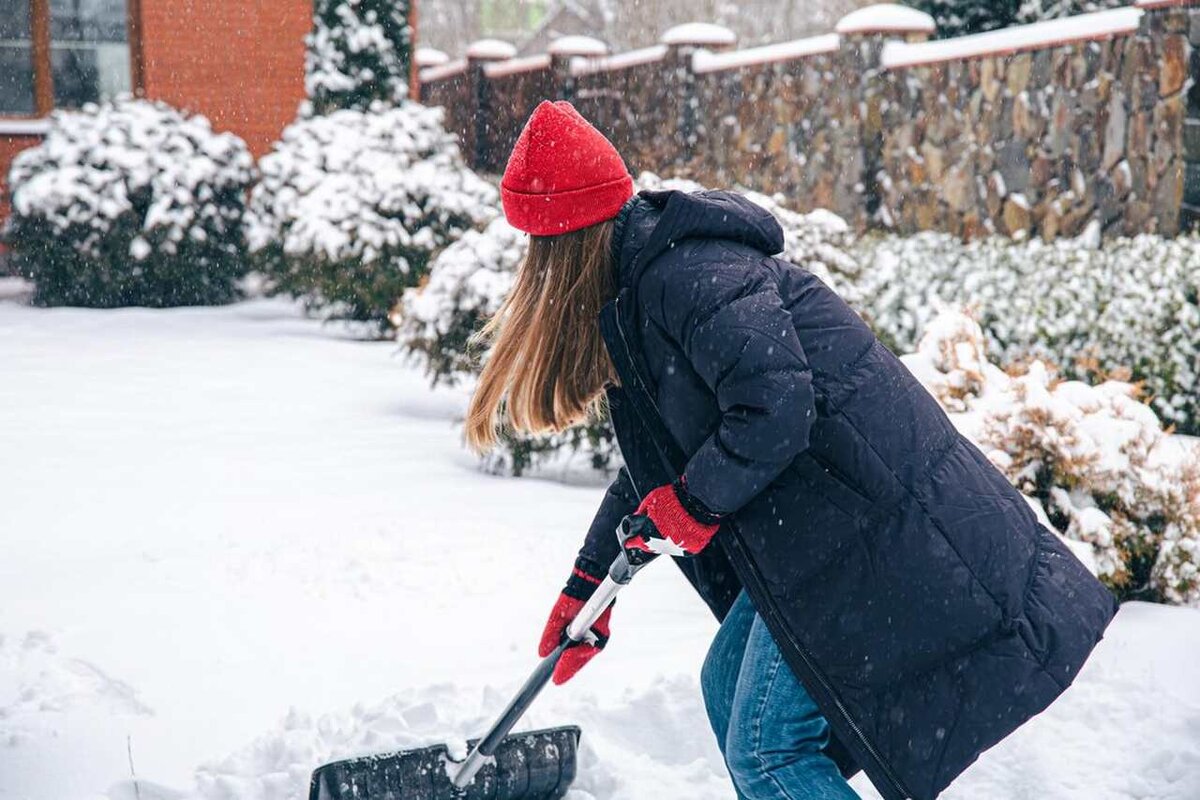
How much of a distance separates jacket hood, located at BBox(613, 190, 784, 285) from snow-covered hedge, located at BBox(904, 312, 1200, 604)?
2104 millimetres

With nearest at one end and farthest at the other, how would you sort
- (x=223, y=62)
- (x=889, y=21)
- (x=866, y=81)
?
(x=889, y=21) < (x=866, y=81) < (x=223, y=62)

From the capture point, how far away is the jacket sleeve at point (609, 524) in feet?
8.01

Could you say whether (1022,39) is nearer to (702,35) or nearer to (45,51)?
(702,35)

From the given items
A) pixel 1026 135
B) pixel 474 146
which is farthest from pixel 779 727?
pixel 474 146

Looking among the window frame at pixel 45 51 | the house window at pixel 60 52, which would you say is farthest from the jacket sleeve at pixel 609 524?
the house window at pixel 60 52

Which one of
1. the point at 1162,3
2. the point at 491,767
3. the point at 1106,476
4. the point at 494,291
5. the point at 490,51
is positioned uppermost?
the point at 1162,3

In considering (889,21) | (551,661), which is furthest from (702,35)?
(551,661)

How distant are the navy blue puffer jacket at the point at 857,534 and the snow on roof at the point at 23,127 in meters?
11.5

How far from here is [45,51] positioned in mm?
12461

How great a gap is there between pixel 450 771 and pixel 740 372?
124 cm

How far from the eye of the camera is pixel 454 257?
5977mm

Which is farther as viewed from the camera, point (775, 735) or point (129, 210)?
point (129, 210)

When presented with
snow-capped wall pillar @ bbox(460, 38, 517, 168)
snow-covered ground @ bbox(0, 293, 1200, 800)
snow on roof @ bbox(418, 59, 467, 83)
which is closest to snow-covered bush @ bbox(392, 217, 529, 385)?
snow-covered ground @ bbox(0, 293, 1200, 800)

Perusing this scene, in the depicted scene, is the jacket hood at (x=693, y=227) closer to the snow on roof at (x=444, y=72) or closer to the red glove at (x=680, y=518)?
the red glove at (x=680, y=518)
